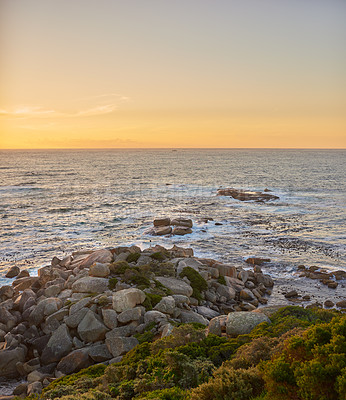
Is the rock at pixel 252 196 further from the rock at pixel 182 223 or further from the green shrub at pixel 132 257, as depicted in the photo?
the green shrub at pixel 132 257

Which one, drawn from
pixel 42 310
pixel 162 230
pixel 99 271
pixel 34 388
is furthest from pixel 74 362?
pixel 162 230

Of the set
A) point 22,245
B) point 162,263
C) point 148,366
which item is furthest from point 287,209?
point 148,366

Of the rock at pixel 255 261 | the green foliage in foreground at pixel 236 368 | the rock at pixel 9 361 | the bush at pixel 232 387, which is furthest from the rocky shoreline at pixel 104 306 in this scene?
the bush at pixel 232 387

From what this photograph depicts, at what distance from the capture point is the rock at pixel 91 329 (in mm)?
13406

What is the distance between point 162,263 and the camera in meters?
20.6

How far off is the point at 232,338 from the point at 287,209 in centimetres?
3956

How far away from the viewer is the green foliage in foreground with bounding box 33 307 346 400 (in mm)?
6098

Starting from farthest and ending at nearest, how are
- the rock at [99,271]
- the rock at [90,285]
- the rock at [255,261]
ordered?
the rock at [255,261] → the rock at [99,271] → the rock at [90,285]

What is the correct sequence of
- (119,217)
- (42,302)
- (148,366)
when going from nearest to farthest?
(148,366) < (42,302) < (119,217)

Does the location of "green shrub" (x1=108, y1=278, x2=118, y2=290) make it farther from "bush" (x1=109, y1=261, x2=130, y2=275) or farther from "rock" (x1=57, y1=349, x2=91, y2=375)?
"rock" (x1=57, y1=349, x2=91, y2=375)

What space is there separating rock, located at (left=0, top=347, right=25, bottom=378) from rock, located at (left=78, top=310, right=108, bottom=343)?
253cm

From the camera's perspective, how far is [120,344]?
12.2 meters

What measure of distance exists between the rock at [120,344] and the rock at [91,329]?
912 millimetres

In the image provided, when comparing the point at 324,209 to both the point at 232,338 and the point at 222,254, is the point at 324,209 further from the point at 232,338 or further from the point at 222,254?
the point at 232,338
